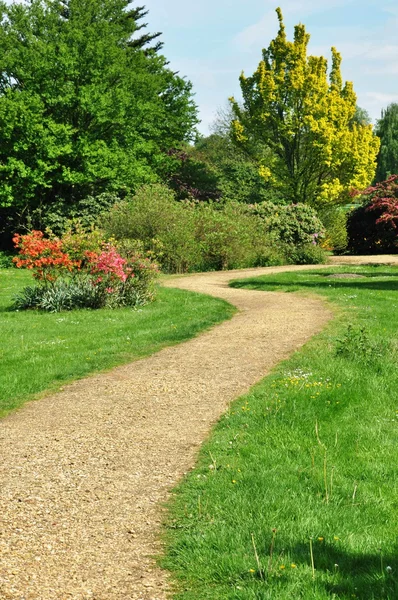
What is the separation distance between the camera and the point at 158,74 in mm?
37719

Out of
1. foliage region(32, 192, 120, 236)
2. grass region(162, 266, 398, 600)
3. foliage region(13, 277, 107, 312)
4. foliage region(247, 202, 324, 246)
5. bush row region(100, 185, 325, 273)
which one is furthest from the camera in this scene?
foliage region(32, 192, 120, 236)

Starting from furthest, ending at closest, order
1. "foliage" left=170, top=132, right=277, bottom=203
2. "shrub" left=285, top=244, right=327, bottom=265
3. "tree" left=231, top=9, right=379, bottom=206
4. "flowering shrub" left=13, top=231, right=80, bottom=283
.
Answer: "foliage" left=170, top=132, right=277, bottom=203 < "tree" left=231, top=9, right=379, bottom=206 < "shrub" left=285, top=244, right=327, bottom=265 < "flowering shrub" left=13, top=231, right=80, bottom=283

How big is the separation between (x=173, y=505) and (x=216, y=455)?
3.07 feet

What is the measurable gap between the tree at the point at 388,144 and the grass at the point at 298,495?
194ft

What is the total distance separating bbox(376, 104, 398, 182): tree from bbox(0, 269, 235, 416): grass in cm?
5242

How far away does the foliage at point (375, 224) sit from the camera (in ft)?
94.5

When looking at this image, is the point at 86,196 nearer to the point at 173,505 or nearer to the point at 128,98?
the point at 128,98

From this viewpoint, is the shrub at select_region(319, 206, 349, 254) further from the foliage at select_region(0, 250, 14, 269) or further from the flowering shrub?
the flowering shrub

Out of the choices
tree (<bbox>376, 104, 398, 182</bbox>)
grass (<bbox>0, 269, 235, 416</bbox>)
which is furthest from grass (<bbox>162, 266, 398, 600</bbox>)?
tree (<bbox>376, 104, 398, 182</bbox>)

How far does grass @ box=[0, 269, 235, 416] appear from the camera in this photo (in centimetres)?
809

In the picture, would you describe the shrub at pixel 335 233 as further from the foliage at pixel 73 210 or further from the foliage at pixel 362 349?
the foliage at pixel 362 349

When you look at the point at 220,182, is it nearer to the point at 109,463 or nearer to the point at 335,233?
the point at 335,233

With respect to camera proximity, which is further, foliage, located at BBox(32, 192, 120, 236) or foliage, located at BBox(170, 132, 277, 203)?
foliage, located at BBox(170, 132, 277, 203)

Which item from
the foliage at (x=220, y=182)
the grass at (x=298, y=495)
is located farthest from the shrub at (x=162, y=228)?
the grass at (x=298, y=495)
